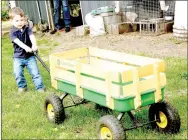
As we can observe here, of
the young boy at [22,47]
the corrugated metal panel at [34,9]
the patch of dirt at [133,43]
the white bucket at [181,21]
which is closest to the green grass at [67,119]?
the young boy at [22,47]

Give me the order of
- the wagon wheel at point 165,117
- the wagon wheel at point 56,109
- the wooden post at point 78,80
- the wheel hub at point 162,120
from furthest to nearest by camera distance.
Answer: the wagon wheel at point 56,109 → the wooden post at point 78,80 → the wheel hub at point 162,120 → the wagon wheel at point 165,117

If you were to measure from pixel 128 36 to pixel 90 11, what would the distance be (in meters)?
2.48

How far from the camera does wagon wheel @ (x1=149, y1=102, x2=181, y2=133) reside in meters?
4.55

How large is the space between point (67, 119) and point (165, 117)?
1.34m

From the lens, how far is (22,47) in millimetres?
6461

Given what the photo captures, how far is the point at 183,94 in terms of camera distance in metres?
6.09

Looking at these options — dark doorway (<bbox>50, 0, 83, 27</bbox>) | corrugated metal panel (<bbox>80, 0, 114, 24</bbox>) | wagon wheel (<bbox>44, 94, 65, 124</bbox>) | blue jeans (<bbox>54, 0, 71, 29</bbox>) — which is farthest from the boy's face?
dark doorway (<bbox>50, 0, 83, 27</bbox>)

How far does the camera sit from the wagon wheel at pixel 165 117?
4.55 meters

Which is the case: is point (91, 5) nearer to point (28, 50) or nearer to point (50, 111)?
point (28, 50)

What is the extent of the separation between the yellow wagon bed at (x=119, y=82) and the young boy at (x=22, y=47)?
1531 mm

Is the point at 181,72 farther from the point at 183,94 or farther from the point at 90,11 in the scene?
the point at 90,11

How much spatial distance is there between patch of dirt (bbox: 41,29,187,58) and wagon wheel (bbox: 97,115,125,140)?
455cm

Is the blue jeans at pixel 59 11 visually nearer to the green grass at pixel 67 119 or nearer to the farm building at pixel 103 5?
the farm building at pixel 103 5

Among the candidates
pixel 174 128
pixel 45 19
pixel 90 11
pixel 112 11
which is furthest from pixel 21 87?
pixel 45 19
